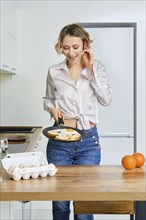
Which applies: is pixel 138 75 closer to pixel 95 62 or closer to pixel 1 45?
pixel 1 45

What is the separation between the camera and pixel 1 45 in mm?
3350

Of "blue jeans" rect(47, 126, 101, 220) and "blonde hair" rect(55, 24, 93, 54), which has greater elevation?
"blonde hair" rect(55, 24, 93, 54)

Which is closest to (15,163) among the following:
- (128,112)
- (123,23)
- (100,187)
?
(100,187)

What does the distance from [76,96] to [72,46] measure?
26 centimetres

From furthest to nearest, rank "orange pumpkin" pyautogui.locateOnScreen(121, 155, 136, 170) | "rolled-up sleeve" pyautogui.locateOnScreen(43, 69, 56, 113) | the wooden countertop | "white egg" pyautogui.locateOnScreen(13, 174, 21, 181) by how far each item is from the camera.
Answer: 1. "rolled-up sleeve" pyautogui.locateOnScreen(43, 69, 56, 113)
2. "orange pumpkin" pyautogui.locateOnScreen(121, 155, 136, 170)
3. "white egg" pyautogui.locateOnScreen(13, 174, 21, 181)
4. the wooden countertop

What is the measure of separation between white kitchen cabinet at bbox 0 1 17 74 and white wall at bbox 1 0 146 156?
5.8 inches

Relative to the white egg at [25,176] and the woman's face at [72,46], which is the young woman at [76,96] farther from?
the white egg at [25,176]

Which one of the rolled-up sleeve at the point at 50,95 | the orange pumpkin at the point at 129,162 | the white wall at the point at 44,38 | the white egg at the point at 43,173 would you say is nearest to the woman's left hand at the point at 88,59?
the rolled-up sleeve at the point at 50,95

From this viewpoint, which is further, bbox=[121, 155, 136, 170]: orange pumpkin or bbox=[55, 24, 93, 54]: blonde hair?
bbox=[55, 24, 93, 54]: blonde hair

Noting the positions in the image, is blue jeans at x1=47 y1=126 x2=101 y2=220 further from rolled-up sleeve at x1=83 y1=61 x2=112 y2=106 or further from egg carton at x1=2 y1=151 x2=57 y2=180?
egg carton at x1=2 y1=151 x2=57 y2=180

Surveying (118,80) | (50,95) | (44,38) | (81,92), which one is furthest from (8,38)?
(81,92)

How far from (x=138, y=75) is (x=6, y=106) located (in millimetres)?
1294

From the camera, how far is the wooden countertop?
1.40 m

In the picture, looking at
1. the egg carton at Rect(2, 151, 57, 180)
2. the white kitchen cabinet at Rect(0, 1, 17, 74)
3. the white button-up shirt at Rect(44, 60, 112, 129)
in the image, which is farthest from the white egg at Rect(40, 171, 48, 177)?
the white kitchen cabinet at Rect(0, 1, 17, 74)
